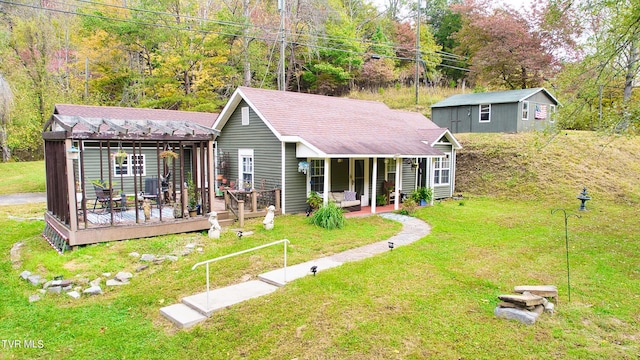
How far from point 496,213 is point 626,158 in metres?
12.2

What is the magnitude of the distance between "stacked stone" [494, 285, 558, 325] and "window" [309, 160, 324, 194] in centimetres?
844

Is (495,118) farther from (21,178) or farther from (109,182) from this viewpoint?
(21,178)

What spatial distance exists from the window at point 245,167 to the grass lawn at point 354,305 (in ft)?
15.5

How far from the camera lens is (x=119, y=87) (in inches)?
1190

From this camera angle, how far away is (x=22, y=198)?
1719cm

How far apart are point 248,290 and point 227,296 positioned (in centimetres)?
39

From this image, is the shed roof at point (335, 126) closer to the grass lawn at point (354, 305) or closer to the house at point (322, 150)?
the house at point (322, 150)

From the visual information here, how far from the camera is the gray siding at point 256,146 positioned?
42.9 ft

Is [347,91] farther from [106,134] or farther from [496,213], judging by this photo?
[106,134]

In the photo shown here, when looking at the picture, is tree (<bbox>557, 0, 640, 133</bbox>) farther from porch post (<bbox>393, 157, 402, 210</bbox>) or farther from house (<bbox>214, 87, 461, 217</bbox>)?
house (<bbox>214, 87, 461, 217</bbox>)

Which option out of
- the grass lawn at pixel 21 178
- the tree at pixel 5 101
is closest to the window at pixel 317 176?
the grass lawn at pixel 21 178

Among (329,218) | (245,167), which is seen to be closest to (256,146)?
(245,167)

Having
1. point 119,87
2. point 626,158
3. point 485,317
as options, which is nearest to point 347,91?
point 119,87

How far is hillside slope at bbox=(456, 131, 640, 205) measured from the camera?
16406mm
